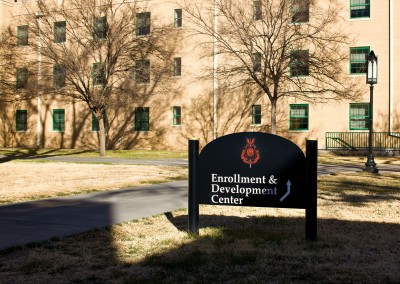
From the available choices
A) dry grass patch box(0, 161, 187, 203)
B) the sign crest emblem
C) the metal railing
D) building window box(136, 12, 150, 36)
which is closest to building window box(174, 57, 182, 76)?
building window box(136, 12, 150, 36)

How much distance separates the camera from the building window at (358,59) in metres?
36.3

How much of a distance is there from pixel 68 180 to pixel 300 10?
17.7 meters

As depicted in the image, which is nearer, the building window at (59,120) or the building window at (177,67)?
the building window at (177,67)

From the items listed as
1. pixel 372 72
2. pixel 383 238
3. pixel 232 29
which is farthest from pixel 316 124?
pixel 383 238

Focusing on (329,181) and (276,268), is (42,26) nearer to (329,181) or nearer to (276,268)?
(329,181)

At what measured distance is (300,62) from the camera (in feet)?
98.9

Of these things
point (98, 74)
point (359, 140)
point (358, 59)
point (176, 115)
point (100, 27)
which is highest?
point (100, 27)

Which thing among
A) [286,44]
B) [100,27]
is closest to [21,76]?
[100,27]

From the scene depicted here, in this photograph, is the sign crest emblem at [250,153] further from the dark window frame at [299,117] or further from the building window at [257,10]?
the dark window frame at [299,117]

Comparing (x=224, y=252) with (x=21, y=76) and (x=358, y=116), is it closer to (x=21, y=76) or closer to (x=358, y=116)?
(x=358, y=116)

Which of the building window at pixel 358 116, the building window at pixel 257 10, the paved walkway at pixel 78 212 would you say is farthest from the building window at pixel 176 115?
the paved walkway at pixel 78 212

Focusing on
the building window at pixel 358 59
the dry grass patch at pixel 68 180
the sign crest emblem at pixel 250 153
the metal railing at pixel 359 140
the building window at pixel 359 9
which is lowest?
the dry grass patch at pixel 68 180

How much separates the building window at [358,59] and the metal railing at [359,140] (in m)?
4.03

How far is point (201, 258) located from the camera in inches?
264
